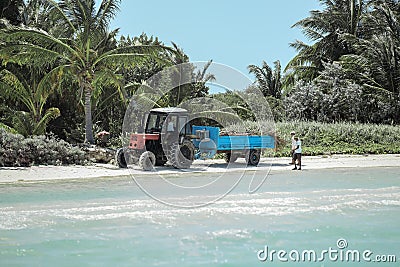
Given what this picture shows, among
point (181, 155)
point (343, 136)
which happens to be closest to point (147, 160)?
point (181, 155)

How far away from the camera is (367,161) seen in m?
20.1

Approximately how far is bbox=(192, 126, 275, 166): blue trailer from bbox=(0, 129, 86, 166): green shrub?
14.6 ft

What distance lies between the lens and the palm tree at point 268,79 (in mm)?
41322

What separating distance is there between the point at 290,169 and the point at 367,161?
190 inches

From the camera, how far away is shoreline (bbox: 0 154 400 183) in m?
14.2

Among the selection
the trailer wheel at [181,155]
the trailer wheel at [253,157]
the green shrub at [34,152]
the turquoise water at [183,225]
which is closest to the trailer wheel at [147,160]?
the trailer wheel at [181,155]

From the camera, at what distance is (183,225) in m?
8.63

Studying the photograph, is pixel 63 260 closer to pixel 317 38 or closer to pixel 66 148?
pixel 66 148

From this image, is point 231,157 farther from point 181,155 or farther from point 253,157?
point 181,155

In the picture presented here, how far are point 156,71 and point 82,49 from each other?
12174 millimetres

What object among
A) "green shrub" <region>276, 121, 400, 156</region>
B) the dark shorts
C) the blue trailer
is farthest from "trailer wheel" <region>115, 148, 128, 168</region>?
"green shrub" <region>276, 121, 400, 156</region>

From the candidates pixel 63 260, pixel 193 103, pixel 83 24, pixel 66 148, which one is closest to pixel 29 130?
pixel 66 148

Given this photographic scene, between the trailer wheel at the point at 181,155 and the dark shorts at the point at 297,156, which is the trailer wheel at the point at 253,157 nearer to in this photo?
the dark shorts at the point at 297,156

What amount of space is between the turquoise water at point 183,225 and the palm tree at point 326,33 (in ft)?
83.0
